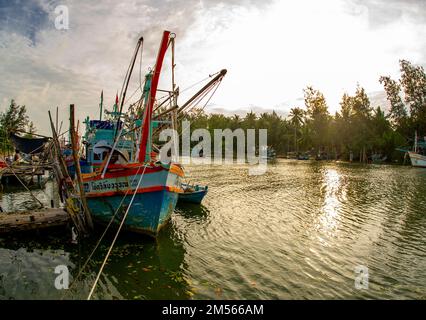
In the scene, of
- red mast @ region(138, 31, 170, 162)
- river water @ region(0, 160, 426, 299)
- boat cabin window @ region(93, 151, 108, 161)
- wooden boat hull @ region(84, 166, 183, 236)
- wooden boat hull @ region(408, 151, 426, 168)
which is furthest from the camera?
wooden boat hull @ region(408, 151, 426, 168)

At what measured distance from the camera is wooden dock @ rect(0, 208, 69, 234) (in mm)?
11914

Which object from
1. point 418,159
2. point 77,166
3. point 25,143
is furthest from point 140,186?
point 418,159

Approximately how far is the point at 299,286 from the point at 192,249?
4870mm

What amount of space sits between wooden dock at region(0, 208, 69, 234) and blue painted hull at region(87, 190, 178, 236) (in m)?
2.01

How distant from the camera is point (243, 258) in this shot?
1098cm

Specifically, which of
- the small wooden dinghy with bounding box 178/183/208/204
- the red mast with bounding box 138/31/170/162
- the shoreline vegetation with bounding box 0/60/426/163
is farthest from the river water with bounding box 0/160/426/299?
the shoreline vegetation with bounding box 0/60/426/163

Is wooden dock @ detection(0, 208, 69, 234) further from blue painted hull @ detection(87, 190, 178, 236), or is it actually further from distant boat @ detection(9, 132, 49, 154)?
distant boat @ detection(9, 132, 49, 154)

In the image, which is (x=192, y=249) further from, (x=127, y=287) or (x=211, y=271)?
(x=127, y=287)

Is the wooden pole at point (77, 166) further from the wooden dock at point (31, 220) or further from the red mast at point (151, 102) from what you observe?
the red mast at point (151, 102)

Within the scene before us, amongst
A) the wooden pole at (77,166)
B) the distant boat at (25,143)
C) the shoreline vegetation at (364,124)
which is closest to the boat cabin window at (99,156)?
the wooden pole at (77,166)

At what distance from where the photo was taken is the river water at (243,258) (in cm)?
845
